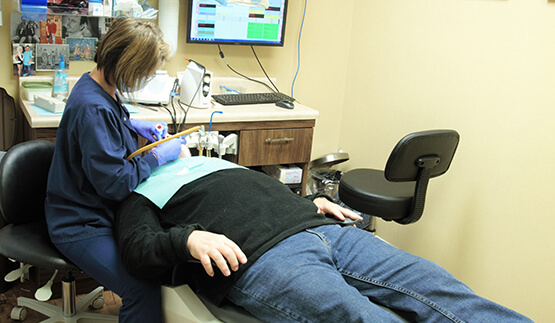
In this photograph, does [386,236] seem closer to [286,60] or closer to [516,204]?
[516,204]

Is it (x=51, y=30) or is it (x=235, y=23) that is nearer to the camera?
(x=51, y=30)

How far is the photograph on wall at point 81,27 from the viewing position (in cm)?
247

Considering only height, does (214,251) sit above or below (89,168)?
below

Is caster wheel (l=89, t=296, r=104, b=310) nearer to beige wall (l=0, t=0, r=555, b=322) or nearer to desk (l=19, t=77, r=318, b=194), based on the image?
desk (l=19, t=77, r=318, b=194)

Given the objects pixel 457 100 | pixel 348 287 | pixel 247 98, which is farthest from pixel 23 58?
pixel 457 100

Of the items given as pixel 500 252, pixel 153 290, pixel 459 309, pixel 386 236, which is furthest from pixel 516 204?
pixel 153 290

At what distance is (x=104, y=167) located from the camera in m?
1.50

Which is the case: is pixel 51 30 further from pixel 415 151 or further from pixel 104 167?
pixel 415 151

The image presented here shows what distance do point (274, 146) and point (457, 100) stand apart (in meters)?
0.91

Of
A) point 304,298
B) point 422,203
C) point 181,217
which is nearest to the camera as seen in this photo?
point 304,298

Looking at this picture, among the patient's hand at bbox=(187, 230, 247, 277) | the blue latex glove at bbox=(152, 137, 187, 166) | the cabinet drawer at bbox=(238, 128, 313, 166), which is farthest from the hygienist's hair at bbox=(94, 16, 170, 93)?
the cabinet drawer at bbox=(238, 128, 313, 166)

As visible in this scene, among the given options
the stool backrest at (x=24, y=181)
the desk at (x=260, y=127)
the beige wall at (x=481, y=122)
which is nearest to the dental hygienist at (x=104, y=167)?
the stool backrest at (x=24, y=181)

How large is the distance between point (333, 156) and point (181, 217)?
5.16 ft

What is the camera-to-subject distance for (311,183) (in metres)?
3.17
